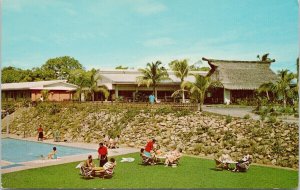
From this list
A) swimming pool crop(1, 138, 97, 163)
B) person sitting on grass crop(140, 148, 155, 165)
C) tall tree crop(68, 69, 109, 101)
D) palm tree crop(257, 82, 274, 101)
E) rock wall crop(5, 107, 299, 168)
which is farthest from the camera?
tall tree crop(68, 69, 109, 101)

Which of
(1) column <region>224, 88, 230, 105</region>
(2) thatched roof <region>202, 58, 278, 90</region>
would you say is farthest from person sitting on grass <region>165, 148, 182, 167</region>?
(2) thatched roof <region>202, 58, 278, 90</region>

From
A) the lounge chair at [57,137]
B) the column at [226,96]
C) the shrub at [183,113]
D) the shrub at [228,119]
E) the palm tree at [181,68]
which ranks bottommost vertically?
the lounge chair at [57,137]

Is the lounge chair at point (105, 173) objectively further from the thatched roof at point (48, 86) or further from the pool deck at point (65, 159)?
the thatched roof at point (48, 86)

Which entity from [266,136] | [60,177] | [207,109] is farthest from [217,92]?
[60,177]

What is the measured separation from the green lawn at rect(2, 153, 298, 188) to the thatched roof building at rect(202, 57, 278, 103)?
10.5 meters

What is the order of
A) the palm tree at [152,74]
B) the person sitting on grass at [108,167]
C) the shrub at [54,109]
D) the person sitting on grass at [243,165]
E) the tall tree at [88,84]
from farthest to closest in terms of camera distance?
1. the tall tree at [88,84]
2. the palm tree at [152,74]
3. the shrub at [54,109]
4. the person sitting on grass at [243,165]
5. the person sitting on grass at [108,167]

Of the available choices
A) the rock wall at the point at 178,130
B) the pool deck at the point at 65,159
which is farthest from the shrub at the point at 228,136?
the pool deck at the point at 65,159

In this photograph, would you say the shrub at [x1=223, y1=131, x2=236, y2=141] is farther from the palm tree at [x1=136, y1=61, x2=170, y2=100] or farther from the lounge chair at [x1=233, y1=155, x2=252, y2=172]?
the palm tree at [x1=136, y1=61, x2=170, y2=100]

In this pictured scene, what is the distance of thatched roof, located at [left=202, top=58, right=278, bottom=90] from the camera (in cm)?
2255

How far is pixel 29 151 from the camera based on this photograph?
1639 cm

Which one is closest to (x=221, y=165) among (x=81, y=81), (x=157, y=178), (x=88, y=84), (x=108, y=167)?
(x=157, y=178)

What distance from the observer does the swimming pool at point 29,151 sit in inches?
557

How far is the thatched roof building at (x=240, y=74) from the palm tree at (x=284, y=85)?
386cm

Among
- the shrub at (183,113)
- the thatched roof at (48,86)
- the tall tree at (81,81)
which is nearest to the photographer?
the shrub at (183,113)
